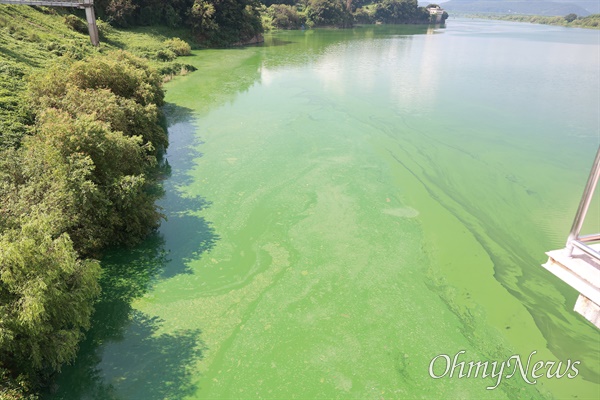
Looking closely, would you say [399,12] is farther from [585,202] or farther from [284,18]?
[585,202]

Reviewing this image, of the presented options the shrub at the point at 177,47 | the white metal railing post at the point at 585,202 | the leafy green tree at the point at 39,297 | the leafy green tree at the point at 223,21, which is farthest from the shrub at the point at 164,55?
the white metal railing post at the point at 585,202

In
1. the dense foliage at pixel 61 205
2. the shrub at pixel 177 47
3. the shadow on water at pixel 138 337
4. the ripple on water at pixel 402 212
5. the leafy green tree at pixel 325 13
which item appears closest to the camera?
the dense foliage at pixel 61 205

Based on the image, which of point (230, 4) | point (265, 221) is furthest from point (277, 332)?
point (230, 4)

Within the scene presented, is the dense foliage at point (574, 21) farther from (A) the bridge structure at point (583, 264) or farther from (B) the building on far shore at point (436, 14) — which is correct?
(A) the bridge structure at point (583, 264)

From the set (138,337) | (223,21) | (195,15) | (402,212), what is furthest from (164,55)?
(138,337)

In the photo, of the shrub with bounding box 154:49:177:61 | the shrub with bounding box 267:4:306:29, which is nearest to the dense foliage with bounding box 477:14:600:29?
the shrub with bounding box 267:4:306:29

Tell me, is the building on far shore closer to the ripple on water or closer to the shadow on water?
the ripple on water

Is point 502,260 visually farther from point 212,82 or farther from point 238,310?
point 212,82
